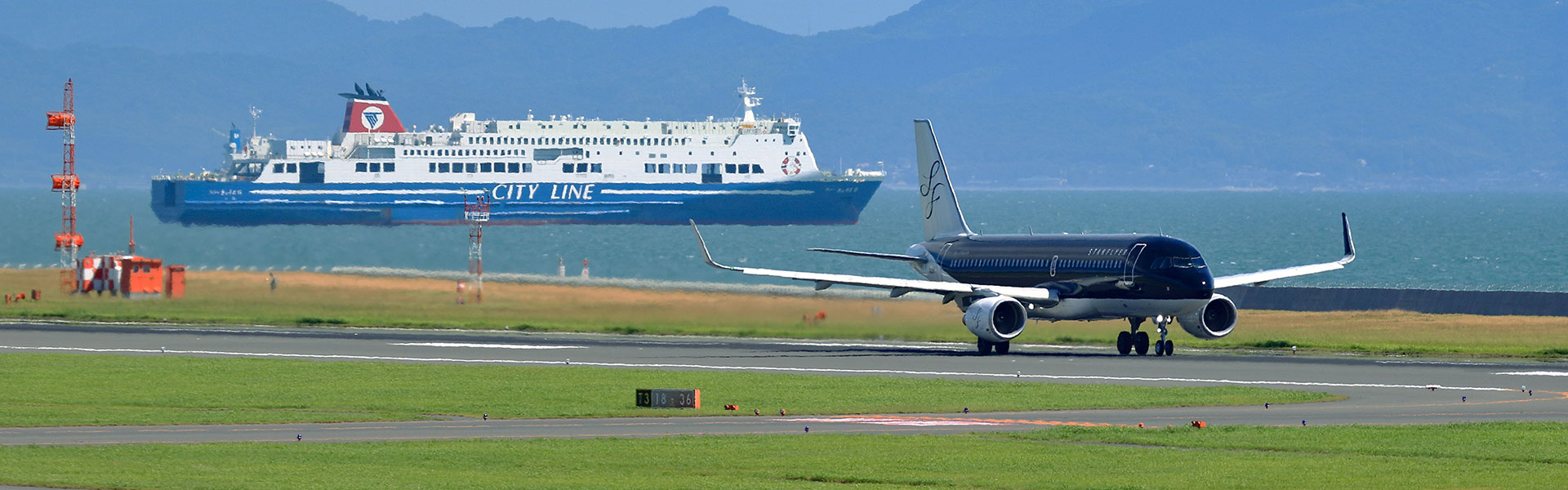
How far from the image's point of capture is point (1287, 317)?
65.8m

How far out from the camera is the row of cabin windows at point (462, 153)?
195 metres

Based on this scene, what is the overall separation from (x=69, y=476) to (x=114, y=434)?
5.99 m

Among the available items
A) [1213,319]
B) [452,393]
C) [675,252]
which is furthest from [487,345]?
[675,252]

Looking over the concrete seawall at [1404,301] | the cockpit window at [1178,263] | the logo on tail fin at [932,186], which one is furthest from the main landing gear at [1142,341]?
the concrete seawall at [1404,301]

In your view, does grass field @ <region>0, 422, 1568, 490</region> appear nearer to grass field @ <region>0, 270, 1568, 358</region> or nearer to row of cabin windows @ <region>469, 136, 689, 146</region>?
grass field @ <region>0, 270, 1568, 358</region>

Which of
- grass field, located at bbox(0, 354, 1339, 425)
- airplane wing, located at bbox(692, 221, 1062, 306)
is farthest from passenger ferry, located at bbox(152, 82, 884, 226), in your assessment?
grass field, located at bbox(0, 354, 1339, 425)

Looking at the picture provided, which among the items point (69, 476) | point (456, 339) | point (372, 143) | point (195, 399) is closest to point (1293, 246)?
point (372, 143)

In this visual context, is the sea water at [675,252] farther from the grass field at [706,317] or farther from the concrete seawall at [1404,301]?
the grass field at [706,317]

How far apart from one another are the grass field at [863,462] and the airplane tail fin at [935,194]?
28246 mm

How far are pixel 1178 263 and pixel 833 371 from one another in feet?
31.5

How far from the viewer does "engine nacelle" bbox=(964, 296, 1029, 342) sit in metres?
48.0

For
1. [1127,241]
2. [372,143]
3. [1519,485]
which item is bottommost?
[1519,485]

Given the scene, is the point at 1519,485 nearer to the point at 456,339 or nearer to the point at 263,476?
the point at 263,476

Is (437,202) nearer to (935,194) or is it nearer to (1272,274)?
(935,194)
